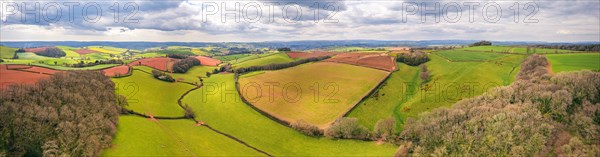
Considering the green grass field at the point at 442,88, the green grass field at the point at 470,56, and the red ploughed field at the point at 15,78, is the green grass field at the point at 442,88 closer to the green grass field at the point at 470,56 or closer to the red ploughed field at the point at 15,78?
the green grass field at the point at 470,56

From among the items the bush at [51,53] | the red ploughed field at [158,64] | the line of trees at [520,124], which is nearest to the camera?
the line of trees at [520,124]

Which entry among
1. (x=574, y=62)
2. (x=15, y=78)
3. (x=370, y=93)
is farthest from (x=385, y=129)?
(x=15, y=78)

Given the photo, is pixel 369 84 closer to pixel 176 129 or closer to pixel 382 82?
pixel 382 82

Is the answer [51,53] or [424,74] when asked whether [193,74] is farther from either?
[424,74]

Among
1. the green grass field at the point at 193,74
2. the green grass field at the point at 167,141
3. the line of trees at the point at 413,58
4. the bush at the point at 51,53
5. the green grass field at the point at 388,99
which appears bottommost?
the green grass field at the point at 167,141

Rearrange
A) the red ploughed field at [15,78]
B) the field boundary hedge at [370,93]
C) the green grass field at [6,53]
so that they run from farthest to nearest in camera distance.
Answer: the green grass field at [6,53]
the field boundary hedge at [370,93]
the red ploughed field at [15,78]

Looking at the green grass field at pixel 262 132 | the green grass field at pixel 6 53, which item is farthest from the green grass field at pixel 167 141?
the green grass field at pixel 6 53

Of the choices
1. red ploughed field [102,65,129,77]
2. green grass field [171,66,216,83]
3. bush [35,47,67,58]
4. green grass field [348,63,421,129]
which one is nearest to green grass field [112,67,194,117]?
red ploughed field [102,65,129,77]

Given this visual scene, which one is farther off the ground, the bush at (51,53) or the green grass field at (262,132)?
the bush at (51,53)
